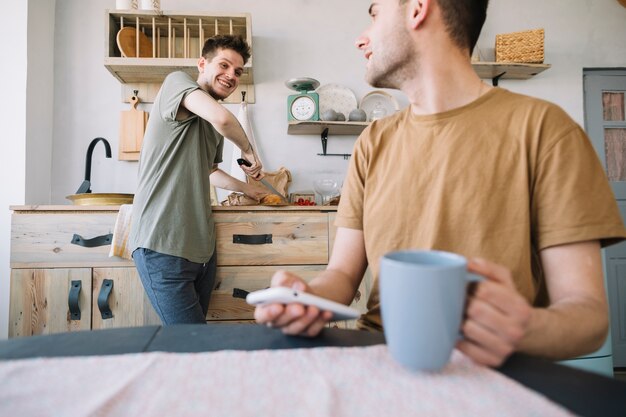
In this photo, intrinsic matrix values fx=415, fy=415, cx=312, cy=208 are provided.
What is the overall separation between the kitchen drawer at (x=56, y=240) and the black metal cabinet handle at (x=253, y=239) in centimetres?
53

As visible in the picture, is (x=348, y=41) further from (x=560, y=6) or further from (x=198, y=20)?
(x=560, y=6)

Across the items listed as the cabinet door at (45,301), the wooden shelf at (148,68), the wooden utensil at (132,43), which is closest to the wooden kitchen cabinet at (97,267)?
the cabinet door at (45,301)

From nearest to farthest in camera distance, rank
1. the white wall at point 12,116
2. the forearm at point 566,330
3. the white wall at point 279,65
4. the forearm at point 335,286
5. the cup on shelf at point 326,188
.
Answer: the forearm at point 566,330, the forearm at point 335,286, the white wall at point 12,116, the cup on shelf at point 326,188, the white wall at point 279,65

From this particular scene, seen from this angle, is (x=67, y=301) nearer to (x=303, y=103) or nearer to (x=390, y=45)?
(x=303, y=103)

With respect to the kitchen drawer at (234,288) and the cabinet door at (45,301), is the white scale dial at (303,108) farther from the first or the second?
the cabinet door at (45,301)

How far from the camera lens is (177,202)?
5.49ft

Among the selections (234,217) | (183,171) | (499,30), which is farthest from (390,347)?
(499,30)

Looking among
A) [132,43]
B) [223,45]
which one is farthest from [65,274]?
[132,43]

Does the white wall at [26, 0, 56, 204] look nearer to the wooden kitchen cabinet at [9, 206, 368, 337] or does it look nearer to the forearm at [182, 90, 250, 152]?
the wooden kitchen cabinet at [9, 206, 368, 337]

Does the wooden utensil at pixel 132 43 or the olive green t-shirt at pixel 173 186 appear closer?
the olive green t-shirt at pixel 173 186

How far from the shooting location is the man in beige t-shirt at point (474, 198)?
52 cm

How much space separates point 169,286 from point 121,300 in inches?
17.6

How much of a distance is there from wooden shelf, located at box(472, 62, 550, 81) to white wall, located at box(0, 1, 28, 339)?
2.60 meters

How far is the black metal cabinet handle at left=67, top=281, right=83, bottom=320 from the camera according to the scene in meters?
1.84
